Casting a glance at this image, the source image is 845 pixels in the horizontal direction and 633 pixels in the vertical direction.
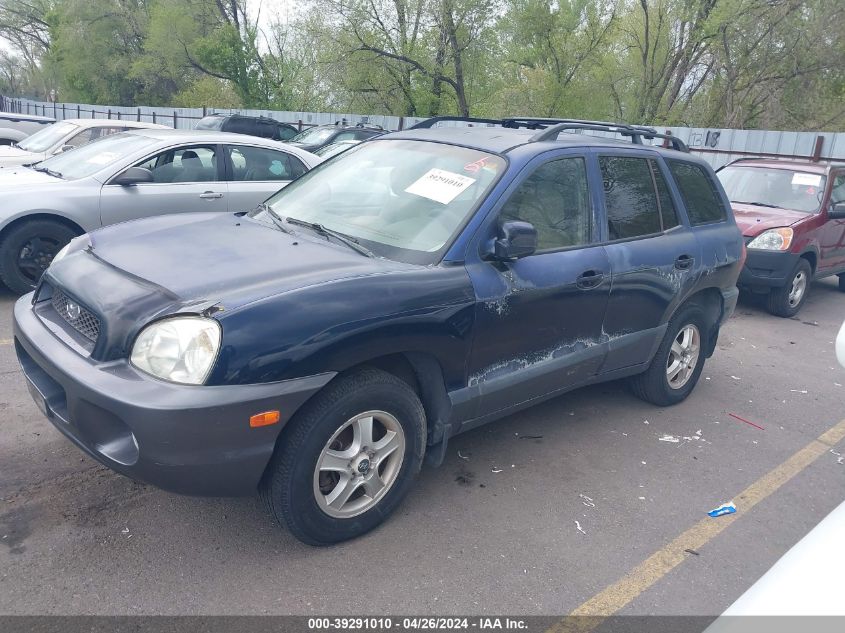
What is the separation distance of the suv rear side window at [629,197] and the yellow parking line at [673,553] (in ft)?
5.36

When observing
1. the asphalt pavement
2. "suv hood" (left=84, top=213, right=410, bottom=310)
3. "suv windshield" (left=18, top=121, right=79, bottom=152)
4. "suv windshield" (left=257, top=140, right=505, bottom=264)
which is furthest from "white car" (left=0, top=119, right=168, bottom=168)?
"suv hood" (left=84, top=213, right=410, bottom=310)

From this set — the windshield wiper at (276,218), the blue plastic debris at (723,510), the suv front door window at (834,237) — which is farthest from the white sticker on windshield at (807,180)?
the windshield wiper at (276,218)

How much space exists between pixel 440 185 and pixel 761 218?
603cm

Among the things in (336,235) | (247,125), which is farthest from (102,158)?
(247,125)

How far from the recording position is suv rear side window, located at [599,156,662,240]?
13.5ft

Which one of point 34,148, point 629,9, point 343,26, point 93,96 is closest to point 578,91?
point 629,9

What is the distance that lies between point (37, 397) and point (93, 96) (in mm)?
52849

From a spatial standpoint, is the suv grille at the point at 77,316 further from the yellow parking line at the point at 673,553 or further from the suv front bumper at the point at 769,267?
the suv front bumper at the point at 769,267

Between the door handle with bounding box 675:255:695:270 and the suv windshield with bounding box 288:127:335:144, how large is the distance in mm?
13795

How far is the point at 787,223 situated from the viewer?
791cm

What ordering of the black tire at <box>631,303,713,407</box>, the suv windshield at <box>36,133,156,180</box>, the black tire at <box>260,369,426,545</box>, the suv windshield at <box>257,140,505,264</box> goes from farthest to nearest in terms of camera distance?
1. the suv windshield at <box>36,133,156,180</box>
2. the black tire at <box>631,303,713,407</box>
3. the suv windshield at <box>257,140,505,264</box>
4. the black tire at <box>260,369,426,545</box>

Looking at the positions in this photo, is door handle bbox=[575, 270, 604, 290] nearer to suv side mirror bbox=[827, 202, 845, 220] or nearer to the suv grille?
the suv grille

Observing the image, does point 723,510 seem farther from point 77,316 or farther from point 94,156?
point 94,156

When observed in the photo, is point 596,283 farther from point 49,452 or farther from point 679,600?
point 49,452
